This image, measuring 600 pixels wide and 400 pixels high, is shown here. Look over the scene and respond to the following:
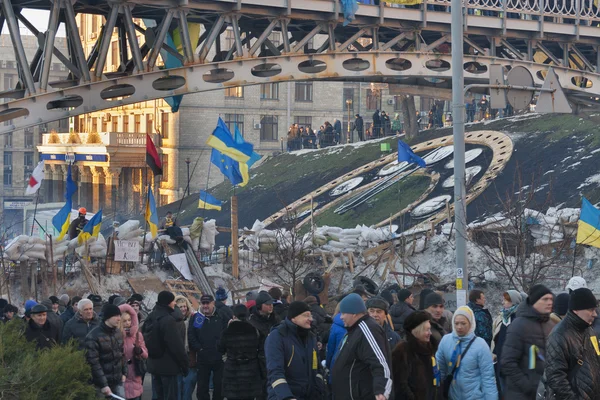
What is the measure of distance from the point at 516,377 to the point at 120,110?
71437 millimetres

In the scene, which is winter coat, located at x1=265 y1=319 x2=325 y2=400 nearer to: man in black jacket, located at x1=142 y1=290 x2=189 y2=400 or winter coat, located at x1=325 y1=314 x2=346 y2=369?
winter coat, located at x1=325 y1=314 x2=346 y2=369

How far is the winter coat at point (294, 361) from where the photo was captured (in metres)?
9.92

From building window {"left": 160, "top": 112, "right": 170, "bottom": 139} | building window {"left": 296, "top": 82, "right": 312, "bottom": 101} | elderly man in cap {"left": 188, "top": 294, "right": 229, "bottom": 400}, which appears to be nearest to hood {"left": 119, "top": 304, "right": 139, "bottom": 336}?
elderly man in cap {"left": 188, "top": 294, "right": 229, "bottom": 400}

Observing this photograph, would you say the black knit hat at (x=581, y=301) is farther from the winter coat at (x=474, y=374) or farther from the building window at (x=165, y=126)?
the building window at (x=165, y=126)

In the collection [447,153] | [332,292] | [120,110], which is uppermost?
[120,110]

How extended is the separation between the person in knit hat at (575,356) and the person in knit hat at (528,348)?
4.17ft

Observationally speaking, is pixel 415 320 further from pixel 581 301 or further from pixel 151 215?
pixel 151 215

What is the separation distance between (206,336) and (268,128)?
202 ft

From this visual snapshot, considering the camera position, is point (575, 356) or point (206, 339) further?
point (206, 339)

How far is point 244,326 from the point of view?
1198 cm

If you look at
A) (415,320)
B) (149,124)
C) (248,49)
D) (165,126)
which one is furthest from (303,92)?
(415,320)

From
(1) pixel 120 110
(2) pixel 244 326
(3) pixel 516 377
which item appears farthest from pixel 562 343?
(1) pixel 120 110

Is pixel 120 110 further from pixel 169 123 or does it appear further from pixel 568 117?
pixel 568 117

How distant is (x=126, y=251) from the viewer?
26.2 m
